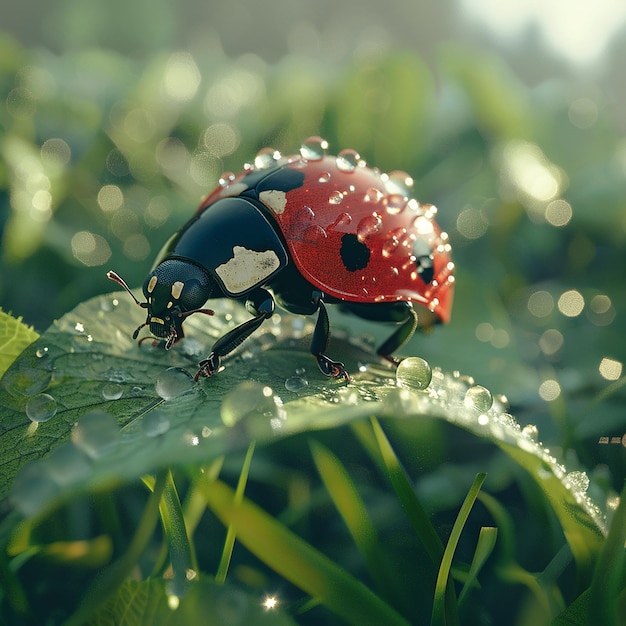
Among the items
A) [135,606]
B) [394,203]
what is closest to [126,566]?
[135,606]

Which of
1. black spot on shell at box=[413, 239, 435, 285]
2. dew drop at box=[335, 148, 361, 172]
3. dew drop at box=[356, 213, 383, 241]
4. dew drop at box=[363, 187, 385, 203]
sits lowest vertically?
black spot on shell at box=[413, 239, 435, 285]

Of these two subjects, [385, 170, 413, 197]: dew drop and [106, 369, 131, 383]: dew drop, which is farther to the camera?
[385, 170, 413, 197]: dew drop

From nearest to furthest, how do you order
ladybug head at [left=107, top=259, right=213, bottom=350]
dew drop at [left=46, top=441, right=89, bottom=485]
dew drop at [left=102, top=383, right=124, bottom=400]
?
dew drop at [left=46, top=441, right=89, bottom=485] → dew drop at [left=102, top=383, right=124, bottom=400] → ladybug head at [left=107, top=259, right=213, bottom=350]

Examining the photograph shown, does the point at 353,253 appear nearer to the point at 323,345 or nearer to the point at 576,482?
the point at 323,345

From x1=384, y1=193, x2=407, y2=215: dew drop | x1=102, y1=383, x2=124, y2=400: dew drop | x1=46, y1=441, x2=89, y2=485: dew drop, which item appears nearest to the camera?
x1=46, y1=441, x2=89, y2=485: dew drop

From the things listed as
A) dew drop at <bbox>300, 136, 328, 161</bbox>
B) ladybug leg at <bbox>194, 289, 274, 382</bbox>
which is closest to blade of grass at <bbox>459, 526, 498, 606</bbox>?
ladybug leg at <bbox>194, 289, 274, 382</bbox>

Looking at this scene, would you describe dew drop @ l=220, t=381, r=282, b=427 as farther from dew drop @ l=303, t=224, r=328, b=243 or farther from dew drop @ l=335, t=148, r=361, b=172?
dew drop @ l=335, t=148, r=361, b=172

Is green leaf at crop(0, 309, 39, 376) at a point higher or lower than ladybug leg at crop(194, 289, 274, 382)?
lower

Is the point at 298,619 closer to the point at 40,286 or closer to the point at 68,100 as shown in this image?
the point at 40,286
